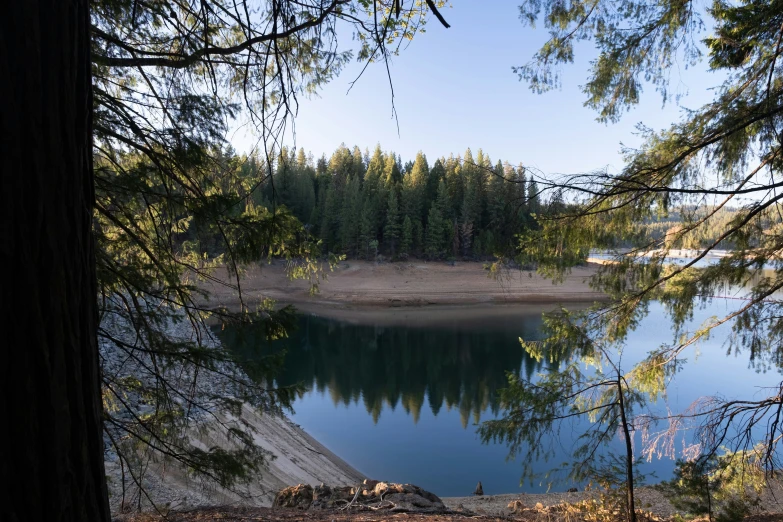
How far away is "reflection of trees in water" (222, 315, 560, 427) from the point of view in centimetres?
1376

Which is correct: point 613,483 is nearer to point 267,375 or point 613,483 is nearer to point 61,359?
point 267,375

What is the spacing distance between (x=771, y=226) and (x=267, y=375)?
3746mm

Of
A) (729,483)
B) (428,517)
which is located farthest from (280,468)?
(729,483)

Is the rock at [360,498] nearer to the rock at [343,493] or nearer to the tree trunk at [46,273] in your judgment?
the rock at [343,493]

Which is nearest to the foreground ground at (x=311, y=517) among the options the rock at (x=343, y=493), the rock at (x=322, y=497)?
the rock at (x=322, y=497)

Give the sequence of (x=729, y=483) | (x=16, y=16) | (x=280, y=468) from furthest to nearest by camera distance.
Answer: (x=280, y=468) → (x=729, y=483) → (x=16, y=16)

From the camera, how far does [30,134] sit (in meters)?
0.78

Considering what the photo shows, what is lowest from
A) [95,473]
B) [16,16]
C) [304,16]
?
[95,473]

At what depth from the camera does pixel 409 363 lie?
57.8ft

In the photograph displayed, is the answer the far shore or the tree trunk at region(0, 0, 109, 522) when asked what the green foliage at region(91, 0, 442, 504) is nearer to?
the tree trunk at region(0, 0, 109, 522)

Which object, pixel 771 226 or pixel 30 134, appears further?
pixel 771 226

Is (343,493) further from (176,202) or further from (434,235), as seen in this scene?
(434,235)

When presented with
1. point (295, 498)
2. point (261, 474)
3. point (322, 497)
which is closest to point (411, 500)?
point (322, 497)

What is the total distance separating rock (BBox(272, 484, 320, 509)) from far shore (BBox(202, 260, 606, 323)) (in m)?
A: 21.0
